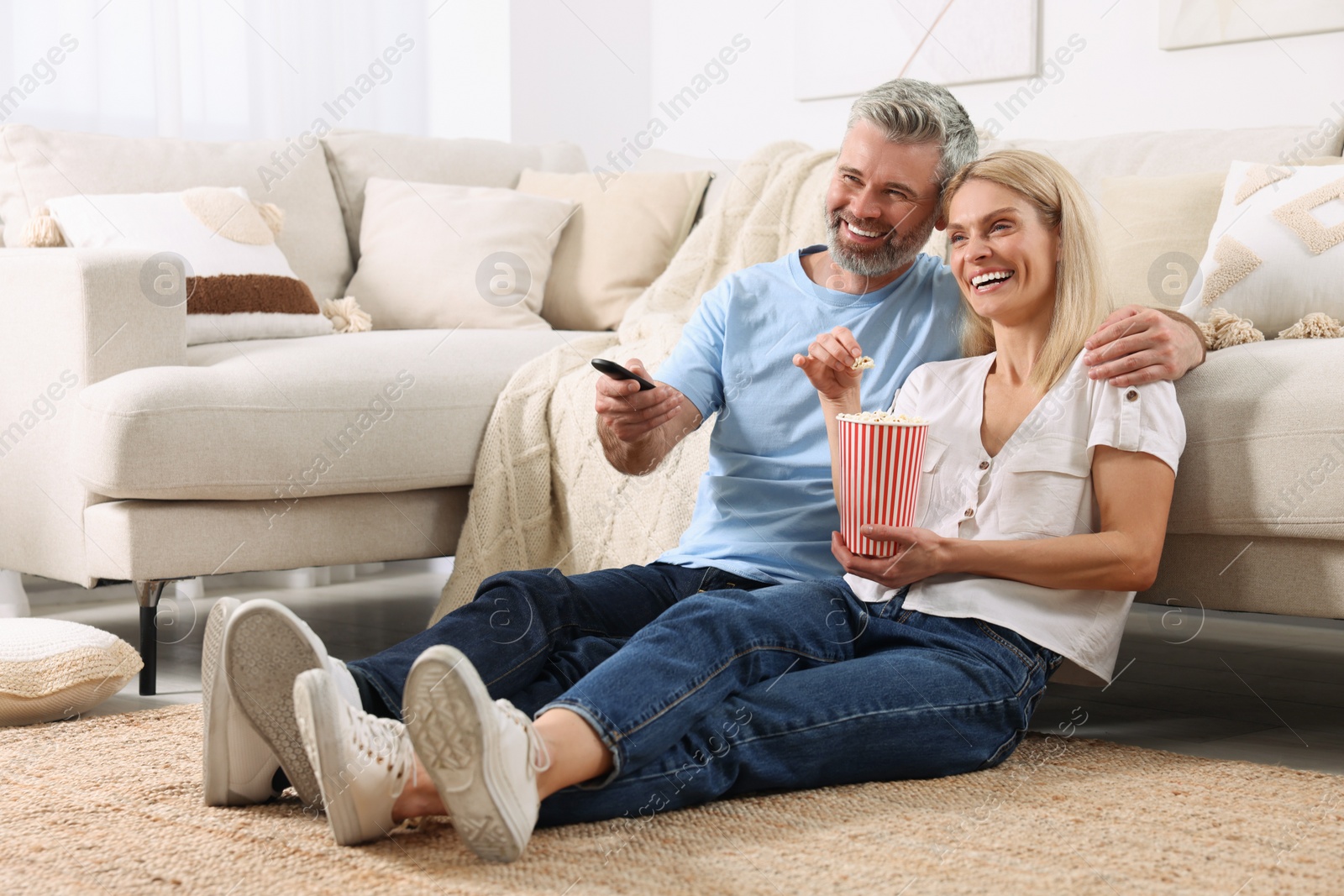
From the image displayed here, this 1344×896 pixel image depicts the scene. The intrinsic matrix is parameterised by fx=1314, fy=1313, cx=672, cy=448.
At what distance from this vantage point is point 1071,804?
51.0 inches

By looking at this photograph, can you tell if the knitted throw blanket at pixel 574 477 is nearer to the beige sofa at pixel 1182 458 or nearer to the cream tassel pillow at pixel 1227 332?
the beige sofa at pixel 1182 458

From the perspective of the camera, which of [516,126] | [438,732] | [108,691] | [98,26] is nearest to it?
[438,732]

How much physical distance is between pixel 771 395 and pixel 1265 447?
22.9 inches

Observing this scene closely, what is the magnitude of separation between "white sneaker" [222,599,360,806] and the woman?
10cm

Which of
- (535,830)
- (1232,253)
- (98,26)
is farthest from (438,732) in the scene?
(98,26)

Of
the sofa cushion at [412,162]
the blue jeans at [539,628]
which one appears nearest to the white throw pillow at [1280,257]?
the blue jeans at [539,628]

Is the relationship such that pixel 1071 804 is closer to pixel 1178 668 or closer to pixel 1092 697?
pixel 1092 697

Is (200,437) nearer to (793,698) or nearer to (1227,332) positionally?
(793,698)

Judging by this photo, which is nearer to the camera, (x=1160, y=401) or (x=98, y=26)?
(x=1160, y=401)

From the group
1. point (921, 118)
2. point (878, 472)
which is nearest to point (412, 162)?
point (921, 118)

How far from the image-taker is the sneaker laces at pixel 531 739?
1077 millimetres

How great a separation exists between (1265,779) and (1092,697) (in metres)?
0.53

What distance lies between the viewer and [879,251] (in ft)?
5.30

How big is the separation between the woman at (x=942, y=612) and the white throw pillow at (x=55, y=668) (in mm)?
763
